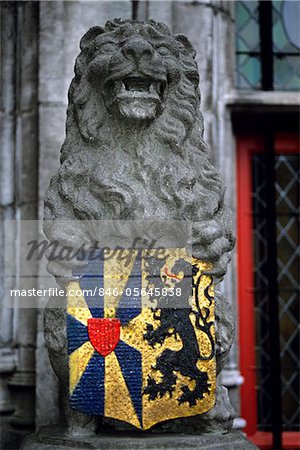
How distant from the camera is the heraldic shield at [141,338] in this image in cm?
318

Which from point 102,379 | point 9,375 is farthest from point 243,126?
point 102,379

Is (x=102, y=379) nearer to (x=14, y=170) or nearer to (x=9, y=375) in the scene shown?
(x=9, y=375)


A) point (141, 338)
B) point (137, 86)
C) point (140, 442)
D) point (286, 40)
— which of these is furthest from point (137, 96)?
point (286, 40)

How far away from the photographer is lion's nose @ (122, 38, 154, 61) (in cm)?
334

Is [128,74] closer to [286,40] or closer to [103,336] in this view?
[103,336]

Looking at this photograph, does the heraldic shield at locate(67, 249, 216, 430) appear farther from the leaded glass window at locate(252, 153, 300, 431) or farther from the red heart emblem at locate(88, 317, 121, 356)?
the leaded glass window at locate(252, 153, 300, 431)

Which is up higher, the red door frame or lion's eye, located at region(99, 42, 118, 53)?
lion's eye, located at region(99, 42, 118, 53)

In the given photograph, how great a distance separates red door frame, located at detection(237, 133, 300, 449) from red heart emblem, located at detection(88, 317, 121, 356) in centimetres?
178

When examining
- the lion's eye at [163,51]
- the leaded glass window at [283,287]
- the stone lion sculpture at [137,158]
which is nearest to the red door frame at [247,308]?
the leaded glass window at [283,287]

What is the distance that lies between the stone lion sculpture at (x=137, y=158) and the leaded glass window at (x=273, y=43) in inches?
62.2

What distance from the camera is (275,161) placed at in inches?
196

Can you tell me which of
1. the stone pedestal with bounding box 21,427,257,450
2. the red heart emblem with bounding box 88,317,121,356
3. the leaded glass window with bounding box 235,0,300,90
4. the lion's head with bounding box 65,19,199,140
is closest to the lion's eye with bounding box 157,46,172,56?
the lion's head with bounding box 65,19,199,140

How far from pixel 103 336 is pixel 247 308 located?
1.83m

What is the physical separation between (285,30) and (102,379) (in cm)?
274
